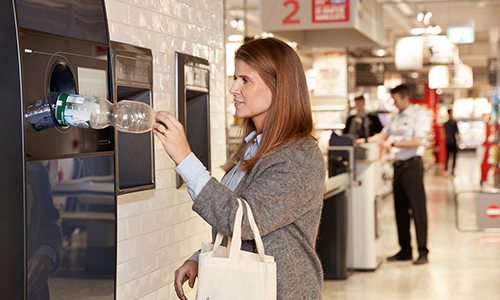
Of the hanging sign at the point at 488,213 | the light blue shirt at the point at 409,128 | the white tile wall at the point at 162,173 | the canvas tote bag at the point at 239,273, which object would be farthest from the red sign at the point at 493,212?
the canvas tote bag at the point at 239,273

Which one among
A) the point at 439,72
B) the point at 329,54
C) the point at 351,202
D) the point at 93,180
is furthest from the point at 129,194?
the point at 439,72

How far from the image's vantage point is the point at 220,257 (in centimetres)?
167

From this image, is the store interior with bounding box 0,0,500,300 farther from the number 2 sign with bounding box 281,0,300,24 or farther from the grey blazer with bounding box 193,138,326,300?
the grey blazer with bounding box 193,138,326,300

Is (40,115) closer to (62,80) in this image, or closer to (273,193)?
(62,80)

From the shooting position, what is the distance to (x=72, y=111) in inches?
61.4

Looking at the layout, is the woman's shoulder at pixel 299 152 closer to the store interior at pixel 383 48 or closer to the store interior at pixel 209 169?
the store interior at pixel 209 169

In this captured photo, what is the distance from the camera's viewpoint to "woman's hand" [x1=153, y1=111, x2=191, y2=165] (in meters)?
1.62

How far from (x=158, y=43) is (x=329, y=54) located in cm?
879

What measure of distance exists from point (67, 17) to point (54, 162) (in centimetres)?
41

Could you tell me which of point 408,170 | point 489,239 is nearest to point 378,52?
point 489,239

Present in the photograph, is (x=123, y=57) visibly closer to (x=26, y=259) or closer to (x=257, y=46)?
(x=257, y=46)

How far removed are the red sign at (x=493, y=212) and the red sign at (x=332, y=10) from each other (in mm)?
2257

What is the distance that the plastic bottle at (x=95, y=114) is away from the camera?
5.07 feet

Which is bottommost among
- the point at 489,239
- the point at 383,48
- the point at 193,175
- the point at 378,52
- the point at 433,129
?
the point at 489,239
